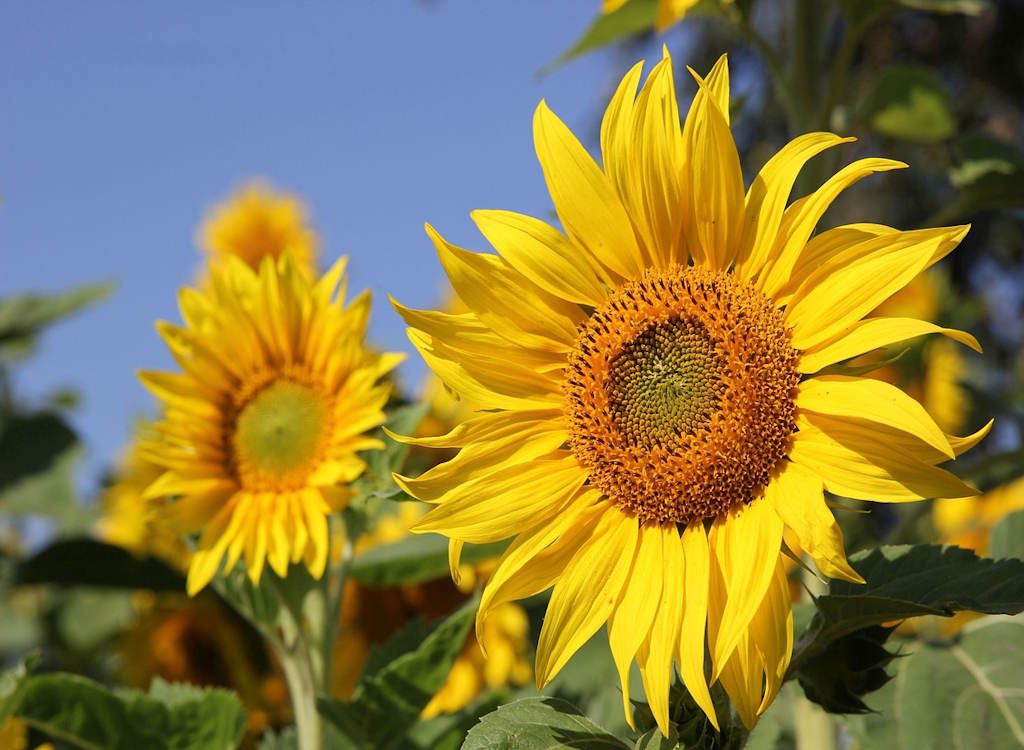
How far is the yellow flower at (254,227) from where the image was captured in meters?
4.29

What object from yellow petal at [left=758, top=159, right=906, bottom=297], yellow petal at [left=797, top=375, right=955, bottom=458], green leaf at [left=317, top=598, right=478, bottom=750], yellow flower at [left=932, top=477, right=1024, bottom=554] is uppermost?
yellow petal at [left=758, top=159, right=906, bottom=297]

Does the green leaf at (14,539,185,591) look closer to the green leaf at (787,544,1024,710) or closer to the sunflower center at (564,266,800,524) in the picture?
the sunflower center at (564,266,800,524)

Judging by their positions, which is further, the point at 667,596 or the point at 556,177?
the point at 556,177

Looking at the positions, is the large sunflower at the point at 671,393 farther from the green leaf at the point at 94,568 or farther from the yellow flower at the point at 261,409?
the green leaf at the point at 94,568

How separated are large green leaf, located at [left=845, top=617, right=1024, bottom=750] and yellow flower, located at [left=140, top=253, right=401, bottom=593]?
846 millimetres

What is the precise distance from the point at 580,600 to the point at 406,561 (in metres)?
0.79

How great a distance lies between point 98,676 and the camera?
3660 millimetres

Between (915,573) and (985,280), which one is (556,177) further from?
(985,280)

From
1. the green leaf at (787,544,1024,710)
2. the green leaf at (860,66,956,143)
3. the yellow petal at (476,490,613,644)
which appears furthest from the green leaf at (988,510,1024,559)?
the green leaf at (860,66,956,143)

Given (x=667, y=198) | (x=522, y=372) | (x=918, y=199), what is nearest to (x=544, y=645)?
(x=522, y=372)

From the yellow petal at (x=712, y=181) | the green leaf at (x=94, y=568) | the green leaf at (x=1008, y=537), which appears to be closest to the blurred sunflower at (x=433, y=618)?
the green leaf at (x=94, y=568)

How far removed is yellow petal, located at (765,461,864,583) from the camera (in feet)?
4.09

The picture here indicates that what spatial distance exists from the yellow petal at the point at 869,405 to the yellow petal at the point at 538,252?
31cm

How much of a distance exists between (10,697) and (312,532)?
468 millimetres
